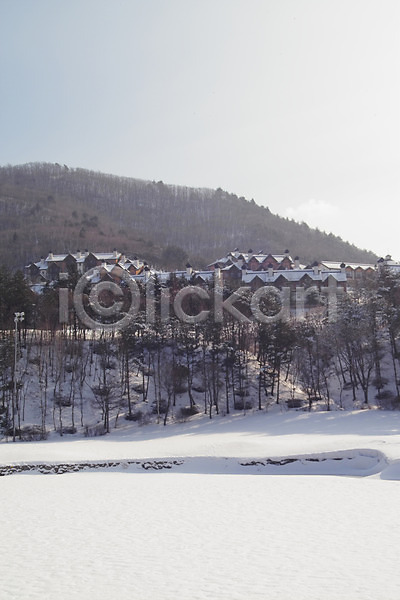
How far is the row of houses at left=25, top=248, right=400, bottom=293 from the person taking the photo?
63.0m

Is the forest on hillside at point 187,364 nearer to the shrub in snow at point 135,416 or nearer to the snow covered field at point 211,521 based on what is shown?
the shrub in snow at point 135,416

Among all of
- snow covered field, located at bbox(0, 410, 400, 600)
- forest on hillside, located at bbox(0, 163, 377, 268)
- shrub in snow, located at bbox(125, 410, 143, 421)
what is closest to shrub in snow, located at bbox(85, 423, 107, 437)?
shrub in snow, located at bbox(125, 410, 143, 421)

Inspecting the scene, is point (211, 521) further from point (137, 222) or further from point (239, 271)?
point (137, 222)

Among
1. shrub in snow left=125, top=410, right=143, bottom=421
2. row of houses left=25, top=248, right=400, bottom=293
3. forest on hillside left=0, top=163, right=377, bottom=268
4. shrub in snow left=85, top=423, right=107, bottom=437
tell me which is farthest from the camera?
forest on hillside left=0, top=163, right=377, bottom=268

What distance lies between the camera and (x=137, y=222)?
164 meters

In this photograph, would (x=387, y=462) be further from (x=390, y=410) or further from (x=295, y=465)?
(x=390, y=410)

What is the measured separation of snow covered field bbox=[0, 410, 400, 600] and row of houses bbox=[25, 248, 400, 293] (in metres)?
35.1

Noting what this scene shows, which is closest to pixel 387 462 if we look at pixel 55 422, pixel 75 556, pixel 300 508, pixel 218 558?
pixel 300 508

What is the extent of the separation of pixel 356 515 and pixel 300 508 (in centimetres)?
163

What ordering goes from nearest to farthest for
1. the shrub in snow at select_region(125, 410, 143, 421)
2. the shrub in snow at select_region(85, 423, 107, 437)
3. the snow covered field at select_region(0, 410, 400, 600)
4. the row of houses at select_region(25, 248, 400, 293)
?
the snow covered field at select_region(0, 410, 400, 600) < the shrub in snow at select_region(85, 423, 107, 437) < the shrub in snow at select_region(125, 410, 143, 421) < the row of houses at select_region(25, 248, 400, 293)

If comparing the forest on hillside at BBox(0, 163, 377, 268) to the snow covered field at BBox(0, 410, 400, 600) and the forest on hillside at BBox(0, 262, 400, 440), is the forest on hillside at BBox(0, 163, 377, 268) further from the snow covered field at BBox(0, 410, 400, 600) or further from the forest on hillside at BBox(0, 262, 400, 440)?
the snow covered field at BBox(0, 410, 400, 600)

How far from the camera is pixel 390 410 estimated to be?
108 feet

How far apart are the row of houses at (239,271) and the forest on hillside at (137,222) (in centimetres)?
2059

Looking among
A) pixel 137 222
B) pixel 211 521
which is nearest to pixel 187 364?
pixel 211 521
